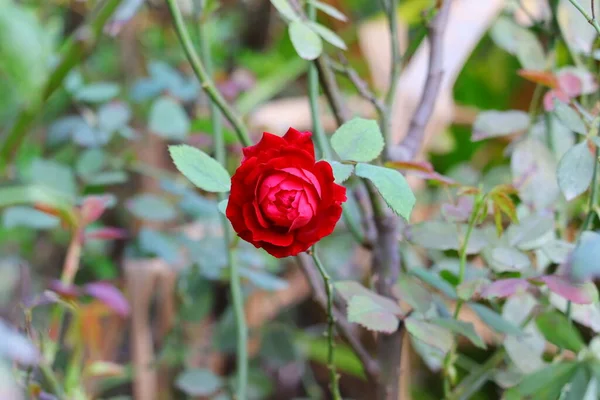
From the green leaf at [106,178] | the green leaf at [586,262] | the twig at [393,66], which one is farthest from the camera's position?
the green leaf at [106,178]

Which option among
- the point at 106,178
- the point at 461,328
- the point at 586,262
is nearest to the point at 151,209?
the point at 106,178

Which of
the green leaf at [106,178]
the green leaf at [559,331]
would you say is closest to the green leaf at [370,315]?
the green leaf at [559,331]

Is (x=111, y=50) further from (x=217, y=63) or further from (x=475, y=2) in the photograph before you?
(x=475, y=2)

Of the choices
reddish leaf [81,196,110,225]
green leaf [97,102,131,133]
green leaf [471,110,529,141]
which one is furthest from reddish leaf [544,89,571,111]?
green leaf [97,102,131,133]

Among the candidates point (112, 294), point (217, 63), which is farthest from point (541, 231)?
point (217, 63)

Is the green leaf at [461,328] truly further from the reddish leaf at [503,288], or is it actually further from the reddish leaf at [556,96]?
the reddish leaf at [556,96]

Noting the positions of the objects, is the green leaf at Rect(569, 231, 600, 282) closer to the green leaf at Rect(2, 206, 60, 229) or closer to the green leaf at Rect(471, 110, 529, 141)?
the green leaf at Rect(471, 110, 529, 141)
